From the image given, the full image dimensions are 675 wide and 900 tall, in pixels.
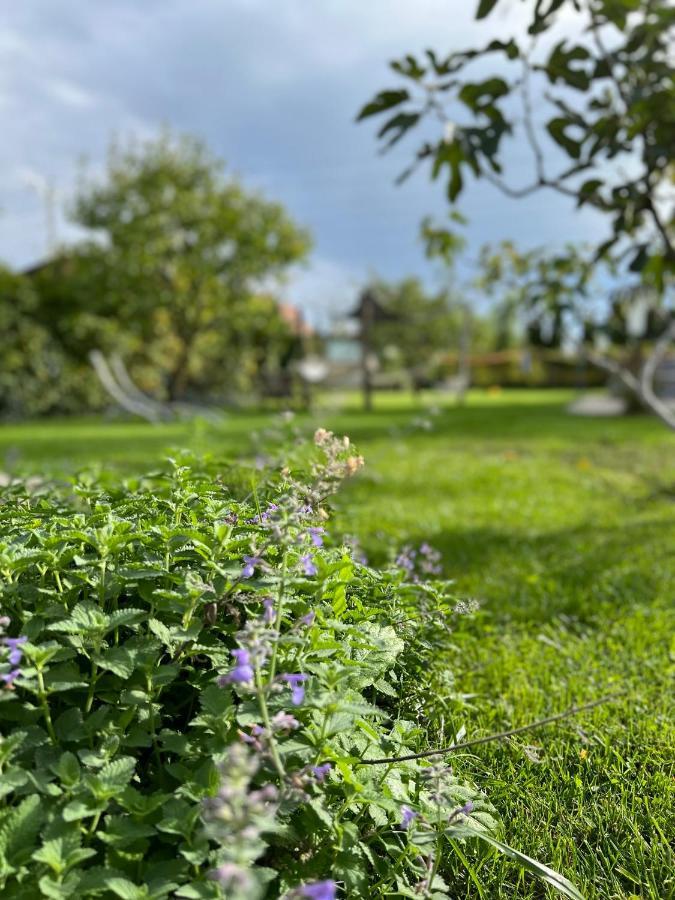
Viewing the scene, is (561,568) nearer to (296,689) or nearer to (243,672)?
(296,689)

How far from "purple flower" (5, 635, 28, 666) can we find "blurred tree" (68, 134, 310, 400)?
16375 millimetres

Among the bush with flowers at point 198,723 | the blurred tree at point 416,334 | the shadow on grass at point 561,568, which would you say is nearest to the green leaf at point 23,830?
the bush with flowers at point 198,723

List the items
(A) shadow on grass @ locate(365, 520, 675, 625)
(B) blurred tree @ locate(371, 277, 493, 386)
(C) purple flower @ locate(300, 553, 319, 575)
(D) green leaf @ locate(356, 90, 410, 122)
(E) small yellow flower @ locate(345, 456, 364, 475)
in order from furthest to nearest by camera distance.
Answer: (B) blurred tree @ locate(371, 277, 493, 386)
(A) shadow on grass @ locate(365, 520, 675, 625)
(D) green leaf @ locate(356, 90, 410, 122)
(E) small yellow flower @ locate(345, 456, 364, 475)
(C) purple flower @ locate(300, 553, 319, 575)

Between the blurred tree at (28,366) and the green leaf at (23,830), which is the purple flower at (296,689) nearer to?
the green leaf at (23,830)

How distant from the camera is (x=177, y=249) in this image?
1683 centimetres

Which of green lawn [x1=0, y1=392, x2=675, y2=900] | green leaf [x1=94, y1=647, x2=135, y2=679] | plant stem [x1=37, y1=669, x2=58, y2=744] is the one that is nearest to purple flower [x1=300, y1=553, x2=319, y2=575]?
green leaf [x1=94, y1=647, x2=135, y2=679]

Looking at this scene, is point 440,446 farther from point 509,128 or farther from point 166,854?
point 166,854

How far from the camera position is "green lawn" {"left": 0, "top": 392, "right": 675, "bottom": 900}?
1346 millimetres

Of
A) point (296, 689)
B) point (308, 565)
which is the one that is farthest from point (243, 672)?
point (308, 565)

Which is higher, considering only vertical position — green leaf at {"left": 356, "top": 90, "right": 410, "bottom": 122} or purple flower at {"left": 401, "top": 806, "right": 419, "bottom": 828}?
green leaf at {"left": 356, "top": 90, "right": 410, "bottom": 122}

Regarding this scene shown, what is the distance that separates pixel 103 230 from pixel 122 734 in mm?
18191

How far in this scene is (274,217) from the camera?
16953 millimetres

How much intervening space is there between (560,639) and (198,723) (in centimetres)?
156

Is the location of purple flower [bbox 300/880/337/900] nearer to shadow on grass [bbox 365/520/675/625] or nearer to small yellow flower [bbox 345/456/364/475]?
small yellow flower [bbox 345/456/364/475]
